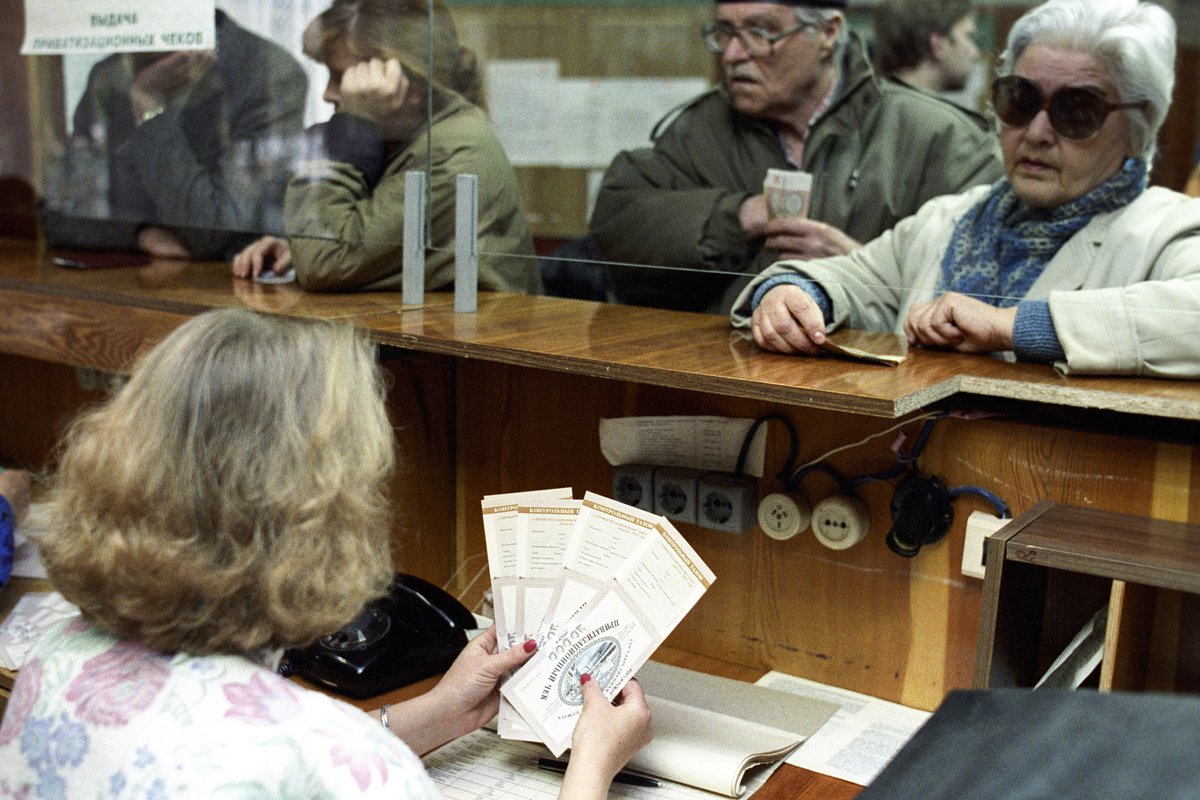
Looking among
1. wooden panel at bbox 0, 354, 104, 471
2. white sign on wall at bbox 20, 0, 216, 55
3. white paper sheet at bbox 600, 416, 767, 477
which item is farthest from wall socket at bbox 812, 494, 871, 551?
wooden panel at bbox 0, 354, 104, 471

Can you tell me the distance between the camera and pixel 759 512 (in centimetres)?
181

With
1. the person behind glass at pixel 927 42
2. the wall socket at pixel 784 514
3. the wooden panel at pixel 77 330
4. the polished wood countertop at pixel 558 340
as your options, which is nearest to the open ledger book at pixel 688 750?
the wall socket at pixel 784 514

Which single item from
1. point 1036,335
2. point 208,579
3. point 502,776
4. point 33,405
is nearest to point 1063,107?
point 1036,335

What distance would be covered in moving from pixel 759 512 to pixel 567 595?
1.29 feet

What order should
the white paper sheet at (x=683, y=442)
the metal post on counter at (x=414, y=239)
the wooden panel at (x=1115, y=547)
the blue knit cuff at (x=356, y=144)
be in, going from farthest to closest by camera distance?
the blue knit cuff at (x=356, y=144) → the metal post on counter at (x=414, y=239) → the white paper sheet at (x=683, y=442) → the wooden panel at (x=1115, y=547)

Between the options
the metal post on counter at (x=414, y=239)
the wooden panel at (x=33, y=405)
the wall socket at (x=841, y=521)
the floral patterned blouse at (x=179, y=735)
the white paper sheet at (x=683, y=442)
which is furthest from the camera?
the wooden panel at (x=33, y=405)

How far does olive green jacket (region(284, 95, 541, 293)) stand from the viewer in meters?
2.13

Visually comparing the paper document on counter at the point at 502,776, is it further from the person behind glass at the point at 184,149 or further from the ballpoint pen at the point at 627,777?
the person behind glass at the point at 184,149

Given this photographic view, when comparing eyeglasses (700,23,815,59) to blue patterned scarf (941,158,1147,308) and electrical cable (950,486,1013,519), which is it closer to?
blue patterned scarf (941,158,1147,308)

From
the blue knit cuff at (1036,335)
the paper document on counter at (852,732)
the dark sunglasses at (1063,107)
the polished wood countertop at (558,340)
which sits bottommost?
the paper document on counter at (852,732)

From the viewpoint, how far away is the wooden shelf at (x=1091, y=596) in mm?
1375

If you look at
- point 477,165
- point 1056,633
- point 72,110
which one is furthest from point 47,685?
point 72,110

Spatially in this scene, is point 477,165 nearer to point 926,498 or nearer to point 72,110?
point 926,498

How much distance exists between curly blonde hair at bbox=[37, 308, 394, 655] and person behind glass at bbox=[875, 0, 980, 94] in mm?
1244
